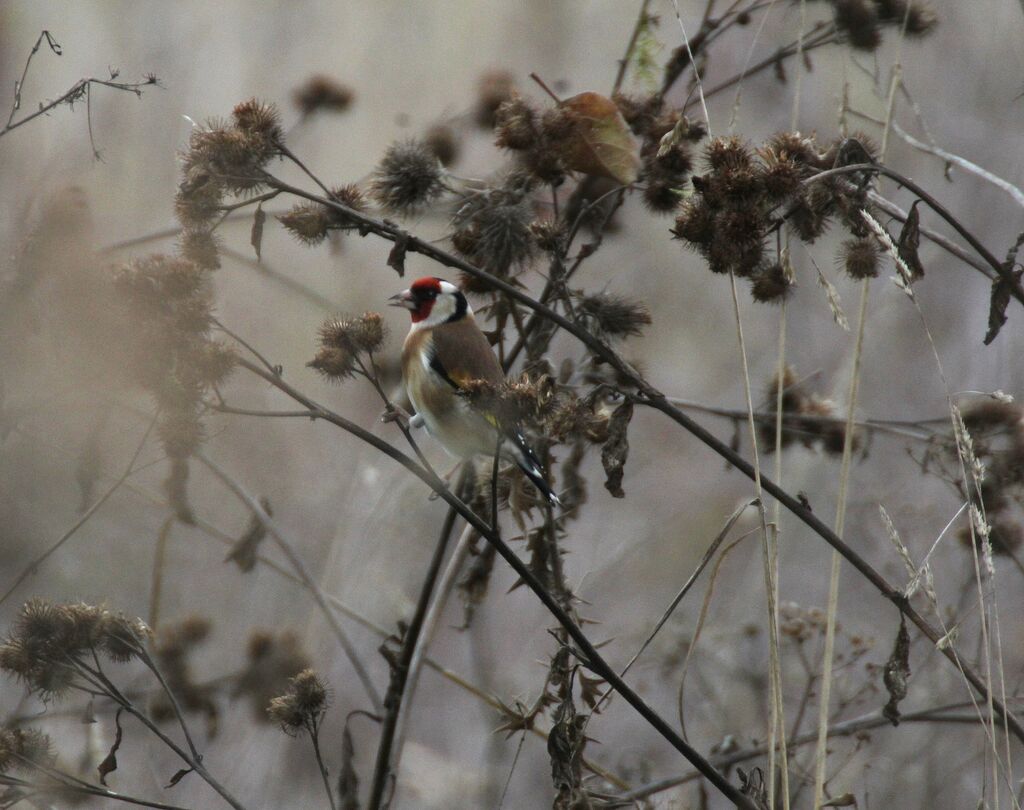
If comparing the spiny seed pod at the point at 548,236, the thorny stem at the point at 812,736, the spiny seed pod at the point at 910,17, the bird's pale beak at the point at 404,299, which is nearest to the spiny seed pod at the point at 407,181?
the spiny seed pod at the point at 548,236

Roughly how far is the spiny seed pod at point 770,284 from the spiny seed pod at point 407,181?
1.00m

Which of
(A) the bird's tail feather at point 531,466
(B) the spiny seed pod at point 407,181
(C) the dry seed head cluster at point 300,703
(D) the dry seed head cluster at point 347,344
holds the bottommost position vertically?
(C) the dry seed head cluster at point 300,703

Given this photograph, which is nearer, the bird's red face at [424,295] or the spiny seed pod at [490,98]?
the spiny seed pod at [490,98]

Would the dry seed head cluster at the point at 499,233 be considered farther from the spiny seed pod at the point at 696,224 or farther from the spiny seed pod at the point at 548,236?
the spiny seed pod at the point at 696,224

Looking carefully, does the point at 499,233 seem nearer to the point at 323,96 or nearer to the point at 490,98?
the point at 490,98

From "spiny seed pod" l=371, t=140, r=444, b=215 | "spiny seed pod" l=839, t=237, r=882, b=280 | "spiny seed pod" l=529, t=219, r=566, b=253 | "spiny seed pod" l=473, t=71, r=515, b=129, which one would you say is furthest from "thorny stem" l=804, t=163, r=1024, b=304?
"spiny seed pod" l=473, t=71, r=515, b=129

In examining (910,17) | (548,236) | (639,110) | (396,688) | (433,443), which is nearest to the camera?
(548,236)

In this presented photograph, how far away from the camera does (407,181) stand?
302 cm

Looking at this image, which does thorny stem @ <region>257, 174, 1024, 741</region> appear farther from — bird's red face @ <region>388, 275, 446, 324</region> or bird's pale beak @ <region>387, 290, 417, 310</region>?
bird's red face @ <region>388, 275, 446, 324</region>

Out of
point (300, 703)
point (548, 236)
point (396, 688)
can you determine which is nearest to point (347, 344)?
point (548, 236)

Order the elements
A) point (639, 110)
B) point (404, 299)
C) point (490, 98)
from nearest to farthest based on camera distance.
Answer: point (639, 110), point (490, 98), point (404, 299)

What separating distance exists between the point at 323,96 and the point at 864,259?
106 inches

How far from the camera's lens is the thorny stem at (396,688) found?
2.72 meters

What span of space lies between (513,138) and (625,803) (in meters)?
1.68
